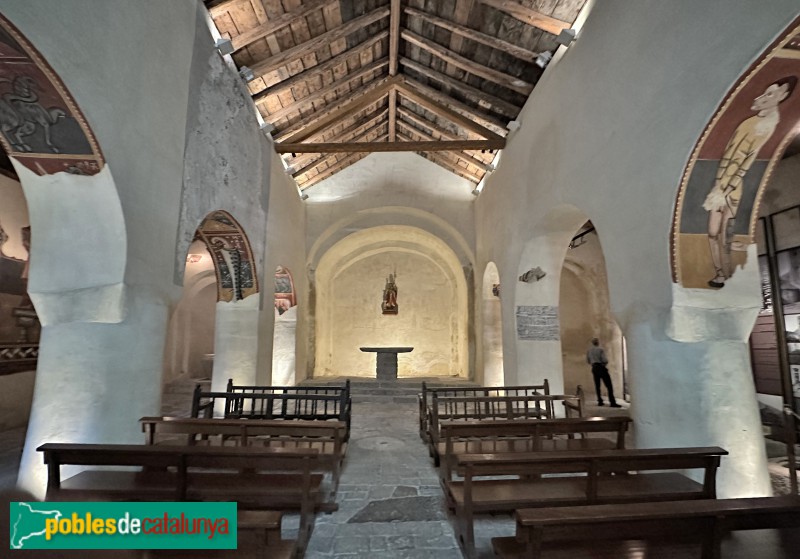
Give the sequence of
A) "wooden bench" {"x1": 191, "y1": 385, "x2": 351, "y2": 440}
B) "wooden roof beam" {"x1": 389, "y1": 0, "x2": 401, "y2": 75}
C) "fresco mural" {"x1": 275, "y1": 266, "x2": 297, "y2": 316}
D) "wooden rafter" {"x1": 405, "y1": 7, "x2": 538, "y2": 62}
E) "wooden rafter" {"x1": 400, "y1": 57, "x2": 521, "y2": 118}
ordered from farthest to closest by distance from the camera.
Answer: "fresco mural" {"x1": 275, "y1": 266, "x2": 297, "y2": 316}, "wooden rafter" {"x1": 400, "y1": 57, "x2": 521, "y2": 118}, "wooden roof beam" {"x1": 389, "y1": 0, "x2": 401, "y2": 75}, "wooden rafter" {"x1": 405, "y1": 7, "x2": 538, "y2": 62}, "wooden bench" {"x1": 191, "y1": 385, "x2": 351, "y2": 440}

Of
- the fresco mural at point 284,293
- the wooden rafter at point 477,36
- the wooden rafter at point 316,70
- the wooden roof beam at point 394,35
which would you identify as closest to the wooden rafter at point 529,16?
the wooden rafter at point 477,36

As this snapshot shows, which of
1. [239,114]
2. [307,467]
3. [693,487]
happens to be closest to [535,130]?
[239,114]

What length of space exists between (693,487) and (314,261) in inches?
374

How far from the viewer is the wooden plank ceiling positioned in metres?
5.70

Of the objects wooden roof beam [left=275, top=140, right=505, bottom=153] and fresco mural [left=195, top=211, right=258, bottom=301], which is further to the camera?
wooden roof beam [left=275, top=140, right=505, bottom=153]

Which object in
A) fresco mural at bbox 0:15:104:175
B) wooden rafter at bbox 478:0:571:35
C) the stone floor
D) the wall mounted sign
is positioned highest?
wooden rafter at bbox 478:0:571:35

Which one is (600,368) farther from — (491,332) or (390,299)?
(390,299)

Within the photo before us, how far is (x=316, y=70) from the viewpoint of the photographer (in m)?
6.86

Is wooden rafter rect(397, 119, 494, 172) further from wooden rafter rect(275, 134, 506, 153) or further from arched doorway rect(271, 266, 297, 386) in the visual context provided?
arched doorway rect(271, 266, 297, 386)

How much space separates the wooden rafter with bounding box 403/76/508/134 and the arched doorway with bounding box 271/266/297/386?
4.72 meters

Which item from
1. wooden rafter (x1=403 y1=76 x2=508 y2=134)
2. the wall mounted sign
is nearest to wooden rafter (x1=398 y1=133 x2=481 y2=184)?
wooden rafter (x1=403 y1=76 x2=508 y2=134)

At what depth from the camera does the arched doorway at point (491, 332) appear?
10.0 m

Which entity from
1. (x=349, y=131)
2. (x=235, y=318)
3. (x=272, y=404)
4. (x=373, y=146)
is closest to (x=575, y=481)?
(x=272, y=404)

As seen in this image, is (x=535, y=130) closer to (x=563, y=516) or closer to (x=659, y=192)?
(x=659, y=192)
